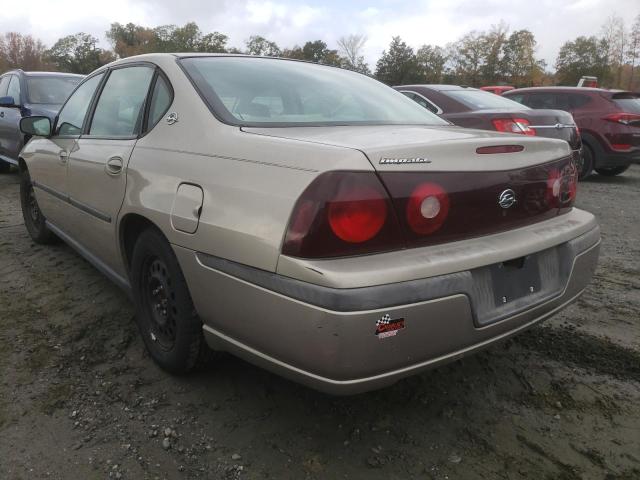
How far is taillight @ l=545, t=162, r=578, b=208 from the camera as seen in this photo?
223cm

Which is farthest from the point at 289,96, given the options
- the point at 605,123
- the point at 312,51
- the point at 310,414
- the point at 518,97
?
the point at 312,51

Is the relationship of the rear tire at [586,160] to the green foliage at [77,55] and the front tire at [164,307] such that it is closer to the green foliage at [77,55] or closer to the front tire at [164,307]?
the front tire at [164,307]

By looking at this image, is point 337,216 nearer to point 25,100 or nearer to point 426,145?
point 426,145

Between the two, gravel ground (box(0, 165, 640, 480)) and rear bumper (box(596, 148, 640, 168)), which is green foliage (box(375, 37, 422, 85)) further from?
gravel ground (box(0, 165, 640, 480))

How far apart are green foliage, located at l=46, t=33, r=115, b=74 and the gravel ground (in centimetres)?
7493

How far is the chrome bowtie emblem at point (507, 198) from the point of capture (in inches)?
78.4

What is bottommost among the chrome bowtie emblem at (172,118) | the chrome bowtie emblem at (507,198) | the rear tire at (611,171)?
the rear tire at (611,171)

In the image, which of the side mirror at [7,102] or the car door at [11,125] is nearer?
the side mirror at [7,102]

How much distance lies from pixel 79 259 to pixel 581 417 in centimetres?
361

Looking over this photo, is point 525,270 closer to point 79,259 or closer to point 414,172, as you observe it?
point 414,172

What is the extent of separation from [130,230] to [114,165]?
34 centimetres

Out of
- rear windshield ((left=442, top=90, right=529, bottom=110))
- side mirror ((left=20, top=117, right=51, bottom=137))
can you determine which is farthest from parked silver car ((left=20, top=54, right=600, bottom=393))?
rear windshield ((left=442, top=90, right=529, bottom=110))

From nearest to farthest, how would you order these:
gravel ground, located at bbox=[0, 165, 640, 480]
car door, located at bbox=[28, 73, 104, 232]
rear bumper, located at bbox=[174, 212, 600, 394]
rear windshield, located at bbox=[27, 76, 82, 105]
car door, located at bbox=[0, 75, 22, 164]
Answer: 1. rear bumper, located at bbox=[174, 212, 600, 394]
2. gravel ground, located at bbox=[0, 165, 640, 480]
3. car door, located at bbox=[28, 73, 104, 232]
4. car door, located at bbox=[0, 75, 22, 164]
5. rear windshield, located at bbox=[27, 76, 82, 105]

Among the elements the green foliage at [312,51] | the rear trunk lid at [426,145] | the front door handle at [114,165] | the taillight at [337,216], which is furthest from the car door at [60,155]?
the green foliage at [312,51]
